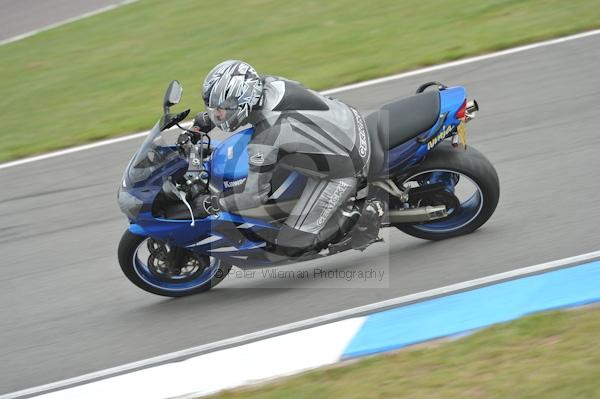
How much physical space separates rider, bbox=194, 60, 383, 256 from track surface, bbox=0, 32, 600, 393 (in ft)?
1.69

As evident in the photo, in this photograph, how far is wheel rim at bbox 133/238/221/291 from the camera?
6180 millimetres

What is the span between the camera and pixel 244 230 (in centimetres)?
587

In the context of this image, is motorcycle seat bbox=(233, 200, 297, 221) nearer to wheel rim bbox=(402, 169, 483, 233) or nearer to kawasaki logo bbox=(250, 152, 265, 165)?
kawasaki logo bbox=(250, 152, 265, 165)

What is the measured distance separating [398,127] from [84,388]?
9.49 feet

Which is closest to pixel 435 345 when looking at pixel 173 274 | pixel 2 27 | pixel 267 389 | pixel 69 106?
pixel 267 389

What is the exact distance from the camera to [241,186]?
5656mm

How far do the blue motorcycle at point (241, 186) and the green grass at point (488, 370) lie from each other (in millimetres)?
1298

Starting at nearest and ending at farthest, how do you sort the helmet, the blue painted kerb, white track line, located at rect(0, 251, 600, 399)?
the blue painted kerb
the helmet
white track line, located at rect(0, 251, 600, 399)

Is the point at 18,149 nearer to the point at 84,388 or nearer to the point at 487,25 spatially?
the point at 84,388

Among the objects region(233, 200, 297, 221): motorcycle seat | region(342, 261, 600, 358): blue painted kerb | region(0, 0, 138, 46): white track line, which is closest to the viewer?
region(342, 261, 600, 358): blue painted kerb

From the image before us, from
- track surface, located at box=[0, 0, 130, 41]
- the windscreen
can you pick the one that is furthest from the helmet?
track surface, located at box=[0, 0, 130, 41]

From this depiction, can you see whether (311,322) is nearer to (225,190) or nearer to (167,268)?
(225,190)

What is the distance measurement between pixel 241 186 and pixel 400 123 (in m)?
1.30

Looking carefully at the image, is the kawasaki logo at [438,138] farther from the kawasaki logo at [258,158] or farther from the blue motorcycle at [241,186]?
the kawasaki logo at [258,158]
